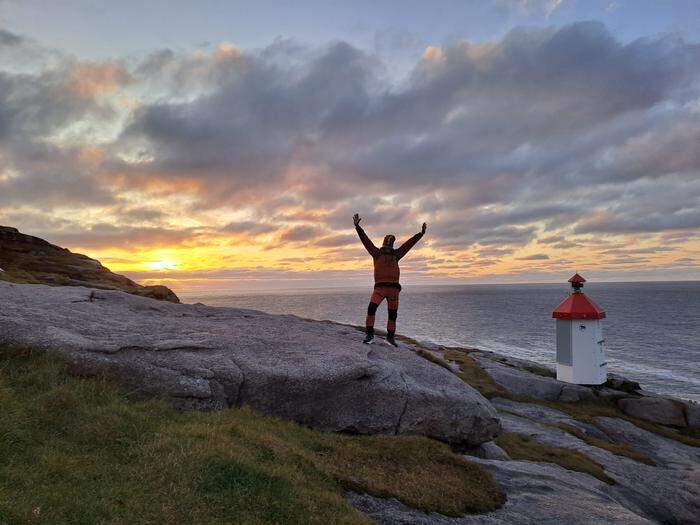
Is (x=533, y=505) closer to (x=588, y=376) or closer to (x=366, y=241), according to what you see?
(x=366, y=241)

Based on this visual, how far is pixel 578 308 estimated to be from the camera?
39.4m

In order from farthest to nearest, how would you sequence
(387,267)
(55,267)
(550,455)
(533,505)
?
1. (55,267)
2. (550,455)
3. (387,267)
4. (533,505)

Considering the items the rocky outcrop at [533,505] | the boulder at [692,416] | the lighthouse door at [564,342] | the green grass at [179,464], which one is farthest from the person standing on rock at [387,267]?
the boulder at [692,416]

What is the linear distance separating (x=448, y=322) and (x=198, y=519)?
4868 inches

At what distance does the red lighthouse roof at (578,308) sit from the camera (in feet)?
128

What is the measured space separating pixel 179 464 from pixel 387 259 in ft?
40.5

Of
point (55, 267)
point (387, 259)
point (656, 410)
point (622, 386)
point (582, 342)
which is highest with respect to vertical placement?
point (55, 267)

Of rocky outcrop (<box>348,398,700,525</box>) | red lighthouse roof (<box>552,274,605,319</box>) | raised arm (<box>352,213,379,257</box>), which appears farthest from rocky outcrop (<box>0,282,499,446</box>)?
red lighthouse roof (<box>552,274,605,319</box>)

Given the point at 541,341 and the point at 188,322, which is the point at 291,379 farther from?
the point at 541,341

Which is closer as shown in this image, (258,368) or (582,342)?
(258,368)

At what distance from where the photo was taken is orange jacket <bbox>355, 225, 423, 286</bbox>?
19.7 meters

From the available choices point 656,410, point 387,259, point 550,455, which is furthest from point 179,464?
point 656,410

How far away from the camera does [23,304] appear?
1752cm

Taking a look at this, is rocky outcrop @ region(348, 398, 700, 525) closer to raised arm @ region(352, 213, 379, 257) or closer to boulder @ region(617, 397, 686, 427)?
boulder @ region(617, 397, 686, 427)
